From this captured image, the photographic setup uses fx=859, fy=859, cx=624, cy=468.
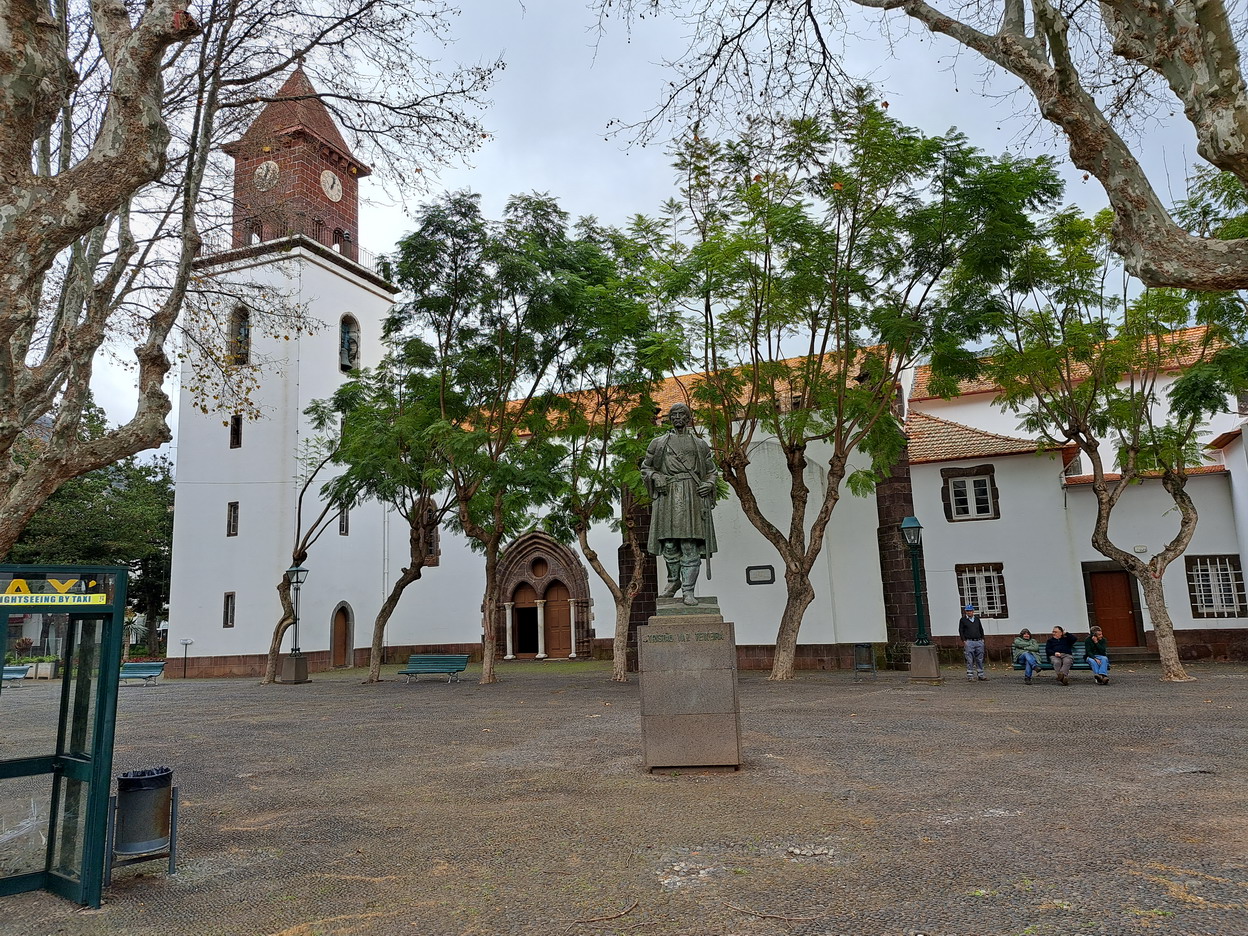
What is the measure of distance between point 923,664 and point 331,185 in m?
27.2

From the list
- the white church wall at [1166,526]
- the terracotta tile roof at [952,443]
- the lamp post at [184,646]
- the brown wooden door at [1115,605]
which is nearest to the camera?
the white church wall at [1166,526]

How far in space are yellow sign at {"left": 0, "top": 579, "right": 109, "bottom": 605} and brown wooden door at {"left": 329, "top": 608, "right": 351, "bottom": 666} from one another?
27.1 m

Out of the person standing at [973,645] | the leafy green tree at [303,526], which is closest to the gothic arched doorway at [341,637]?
the leafy green tree at [303,526]

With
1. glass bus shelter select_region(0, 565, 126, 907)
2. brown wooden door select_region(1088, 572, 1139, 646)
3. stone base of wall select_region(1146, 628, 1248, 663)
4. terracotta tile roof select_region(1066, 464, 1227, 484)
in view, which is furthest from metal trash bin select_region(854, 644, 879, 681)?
glass bus shelter select_region(0, 565, 126, 907)

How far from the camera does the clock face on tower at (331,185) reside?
32.2 m

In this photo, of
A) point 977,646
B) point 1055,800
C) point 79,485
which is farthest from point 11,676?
point 79,485

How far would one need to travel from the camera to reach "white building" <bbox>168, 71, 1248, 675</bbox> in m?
22.6

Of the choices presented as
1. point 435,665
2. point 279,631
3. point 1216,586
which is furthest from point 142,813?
Answer: point 1216,586

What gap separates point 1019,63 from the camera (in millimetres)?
5676

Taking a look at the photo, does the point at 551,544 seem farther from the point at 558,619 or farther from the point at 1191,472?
the point at 1191,472

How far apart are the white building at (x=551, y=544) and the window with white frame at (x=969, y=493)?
1.7 inches

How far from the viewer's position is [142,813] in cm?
531

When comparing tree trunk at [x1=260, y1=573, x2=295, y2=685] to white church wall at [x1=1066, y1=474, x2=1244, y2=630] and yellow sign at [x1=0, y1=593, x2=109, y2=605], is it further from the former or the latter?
white church wall at [x1=1066, y1=474, x2=1244, y2=630]

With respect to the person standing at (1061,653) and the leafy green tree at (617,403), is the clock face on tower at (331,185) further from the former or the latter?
the person standing at (1061,653)
